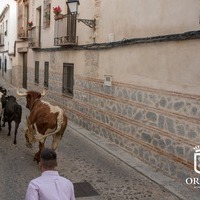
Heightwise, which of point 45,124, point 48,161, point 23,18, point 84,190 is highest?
point 23,18

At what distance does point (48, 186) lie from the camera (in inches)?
130

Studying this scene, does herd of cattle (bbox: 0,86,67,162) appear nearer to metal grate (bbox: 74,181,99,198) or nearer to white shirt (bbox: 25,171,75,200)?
metal grate (bbox: 74,181,99,198)

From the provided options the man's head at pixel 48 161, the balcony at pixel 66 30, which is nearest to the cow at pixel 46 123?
the man's head at pixel 48 161

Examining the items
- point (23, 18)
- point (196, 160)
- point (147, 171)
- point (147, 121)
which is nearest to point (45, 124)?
point (147, 121)

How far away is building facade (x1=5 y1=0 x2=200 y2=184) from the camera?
6840 mm

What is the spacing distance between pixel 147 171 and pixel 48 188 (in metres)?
4.72

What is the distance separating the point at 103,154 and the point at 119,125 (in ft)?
3.04

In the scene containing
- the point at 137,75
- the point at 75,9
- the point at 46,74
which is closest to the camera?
the point at 137,75

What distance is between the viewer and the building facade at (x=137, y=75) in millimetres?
6840

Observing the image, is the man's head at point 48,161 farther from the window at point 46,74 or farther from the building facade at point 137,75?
the window at point 46,74

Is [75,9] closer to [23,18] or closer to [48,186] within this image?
[48,186]

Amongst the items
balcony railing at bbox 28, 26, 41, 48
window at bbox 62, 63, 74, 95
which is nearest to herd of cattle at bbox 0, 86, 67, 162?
window at bbox 62, 63, 74, 95

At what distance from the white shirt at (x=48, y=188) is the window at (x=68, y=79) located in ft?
33.7

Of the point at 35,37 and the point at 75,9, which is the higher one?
the point at 75,9
